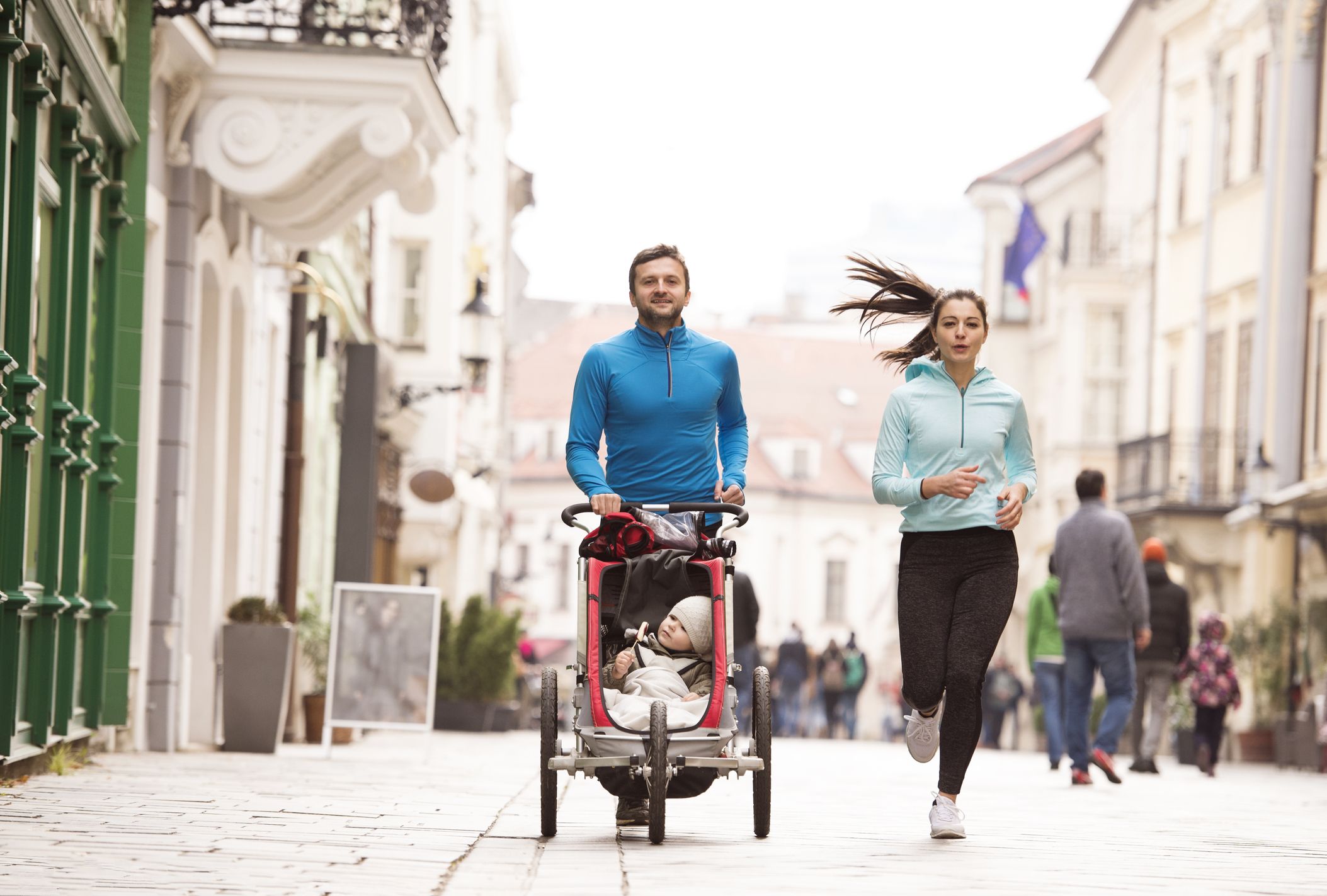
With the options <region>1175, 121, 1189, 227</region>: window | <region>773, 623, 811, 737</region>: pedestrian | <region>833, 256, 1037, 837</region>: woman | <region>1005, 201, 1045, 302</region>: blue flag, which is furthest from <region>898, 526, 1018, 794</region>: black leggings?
<region>1005, 201, 1045, 302</region>: blue flag

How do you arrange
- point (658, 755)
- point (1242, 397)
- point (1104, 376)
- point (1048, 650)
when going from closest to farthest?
point (658, 755) → point (1048, 650) → point (1242, 397) → point (1104, 376)

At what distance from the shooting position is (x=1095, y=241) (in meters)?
47.6

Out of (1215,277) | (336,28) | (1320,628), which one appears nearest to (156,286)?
(336,28)

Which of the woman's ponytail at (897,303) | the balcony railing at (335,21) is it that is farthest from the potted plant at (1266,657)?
the woman's ponytail at (897,303)

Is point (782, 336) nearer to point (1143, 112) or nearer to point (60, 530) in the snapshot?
point (1143, 112)

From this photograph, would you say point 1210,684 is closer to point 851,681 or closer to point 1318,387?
point 1318,387

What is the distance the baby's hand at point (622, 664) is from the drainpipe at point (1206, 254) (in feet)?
96.2

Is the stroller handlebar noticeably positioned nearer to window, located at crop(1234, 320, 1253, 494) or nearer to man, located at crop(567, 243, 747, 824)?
man, located at crop(567, 243, 747, 824)

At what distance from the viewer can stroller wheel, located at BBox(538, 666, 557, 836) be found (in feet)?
26.7

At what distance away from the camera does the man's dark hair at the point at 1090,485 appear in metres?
15.2

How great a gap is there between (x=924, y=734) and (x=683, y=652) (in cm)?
109

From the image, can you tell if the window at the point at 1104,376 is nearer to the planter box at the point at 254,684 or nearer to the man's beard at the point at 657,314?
the planter box at the point at 254,684

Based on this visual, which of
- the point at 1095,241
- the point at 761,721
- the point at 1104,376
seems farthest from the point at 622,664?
the point at 1104,376

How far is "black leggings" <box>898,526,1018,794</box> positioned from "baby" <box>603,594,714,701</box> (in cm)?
78
